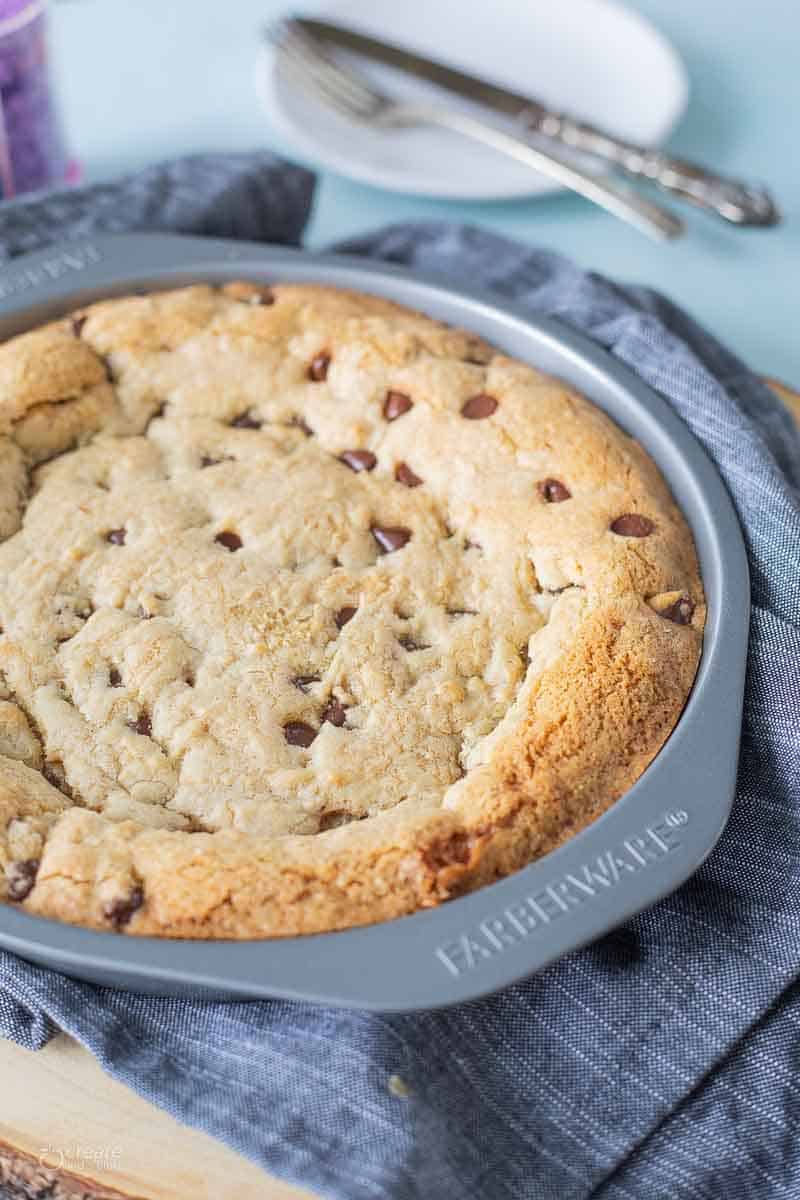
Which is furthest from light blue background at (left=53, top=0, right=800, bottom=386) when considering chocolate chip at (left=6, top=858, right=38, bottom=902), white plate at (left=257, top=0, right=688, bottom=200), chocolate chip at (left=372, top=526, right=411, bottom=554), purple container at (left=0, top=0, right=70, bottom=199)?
chocolate chip at (left=6, top=858, right=38, bottom=902)

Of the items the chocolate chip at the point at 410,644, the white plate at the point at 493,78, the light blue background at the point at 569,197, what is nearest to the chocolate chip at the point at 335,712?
the chocolate chip at the point at 410,644

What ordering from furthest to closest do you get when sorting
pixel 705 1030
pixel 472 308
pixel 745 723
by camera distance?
pixel 472 308 < pixel 745 723 < pixel 705 1030

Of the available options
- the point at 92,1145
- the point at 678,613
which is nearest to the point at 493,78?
the point at 678,613

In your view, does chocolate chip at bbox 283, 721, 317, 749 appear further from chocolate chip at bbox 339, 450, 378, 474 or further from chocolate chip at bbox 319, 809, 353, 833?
chocolate chip at bbox 339, 450, 378, 474

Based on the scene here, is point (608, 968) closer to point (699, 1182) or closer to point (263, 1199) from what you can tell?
point (699, 1182)

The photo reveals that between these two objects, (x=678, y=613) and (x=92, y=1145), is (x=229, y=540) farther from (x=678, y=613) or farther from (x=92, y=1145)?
(x=92, y=1145)

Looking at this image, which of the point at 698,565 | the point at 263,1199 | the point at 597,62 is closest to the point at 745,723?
the point at 698,565

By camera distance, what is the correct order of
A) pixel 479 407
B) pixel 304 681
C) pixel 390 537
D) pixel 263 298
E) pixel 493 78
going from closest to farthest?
pixel 304 681 < pixel 390 537 < pixel 479 407 < pixel 263 298 < pixel 493 78
